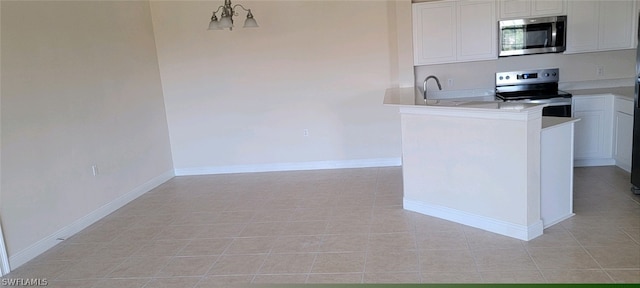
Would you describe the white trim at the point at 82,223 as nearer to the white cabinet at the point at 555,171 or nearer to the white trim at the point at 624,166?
the white cabinet at the point at 555,171

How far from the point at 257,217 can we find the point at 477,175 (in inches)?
80.9

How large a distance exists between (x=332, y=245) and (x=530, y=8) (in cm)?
358

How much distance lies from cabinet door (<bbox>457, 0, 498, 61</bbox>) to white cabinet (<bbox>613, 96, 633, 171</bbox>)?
1.37m

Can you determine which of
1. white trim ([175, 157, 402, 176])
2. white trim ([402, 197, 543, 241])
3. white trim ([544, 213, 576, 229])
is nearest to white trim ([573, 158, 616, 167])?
white trim ([544, 213, 576, 229])

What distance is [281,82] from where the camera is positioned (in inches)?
230

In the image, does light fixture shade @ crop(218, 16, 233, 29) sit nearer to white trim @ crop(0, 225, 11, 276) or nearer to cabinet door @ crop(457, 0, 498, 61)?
cabinet door @ crop(457, 0, 498, 61)

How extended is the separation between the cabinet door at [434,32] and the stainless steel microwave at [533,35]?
55cm

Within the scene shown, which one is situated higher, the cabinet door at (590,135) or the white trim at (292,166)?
the cabinet door at (590,135)

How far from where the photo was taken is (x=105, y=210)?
474 centimetres

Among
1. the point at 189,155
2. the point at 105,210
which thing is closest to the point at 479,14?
the point at 189,155

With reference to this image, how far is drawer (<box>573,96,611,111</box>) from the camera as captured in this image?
16.1 ft

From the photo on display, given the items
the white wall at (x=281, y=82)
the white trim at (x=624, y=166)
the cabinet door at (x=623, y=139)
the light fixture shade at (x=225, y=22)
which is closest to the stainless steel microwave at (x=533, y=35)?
the cabinet door at (x=623, y=139)

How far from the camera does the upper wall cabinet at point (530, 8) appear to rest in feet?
16.5

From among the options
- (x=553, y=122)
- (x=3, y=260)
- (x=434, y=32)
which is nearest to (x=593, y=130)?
(x=553, y=122)
